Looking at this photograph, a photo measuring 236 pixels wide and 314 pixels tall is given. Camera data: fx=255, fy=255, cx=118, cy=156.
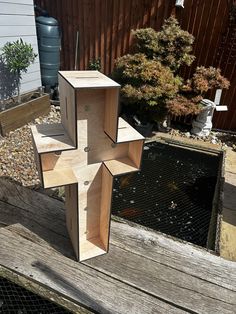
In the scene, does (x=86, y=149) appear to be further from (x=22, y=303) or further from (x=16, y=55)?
(x=16, y=55)

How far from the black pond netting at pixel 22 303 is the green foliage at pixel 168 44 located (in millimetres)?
3409

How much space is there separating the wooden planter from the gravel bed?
7 centimetres

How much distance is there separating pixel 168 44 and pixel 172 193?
2.26m

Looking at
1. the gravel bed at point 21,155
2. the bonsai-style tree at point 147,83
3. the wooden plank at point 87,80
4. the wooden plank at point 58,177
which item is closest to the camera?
the wooden plank at point 87,80

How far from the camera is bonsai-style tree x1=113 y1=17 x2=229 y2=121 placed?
3554 millimetres

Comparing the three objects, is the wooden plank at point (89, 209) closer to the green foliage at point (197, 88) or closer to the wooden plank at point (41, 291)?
the wooden plank at point (41, 291)

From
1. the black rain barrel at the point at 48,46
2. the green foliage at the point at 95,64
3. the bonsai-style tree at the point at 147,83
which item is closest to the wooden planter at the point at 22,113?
the black rain barrel at the point at 48,46

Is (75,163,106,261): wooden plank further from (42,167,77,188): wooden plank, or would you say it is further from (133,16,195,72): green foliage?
(133,16,195,72): green foliage

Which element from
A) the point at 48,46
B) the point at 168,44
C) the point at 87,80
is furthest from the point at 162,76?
the point at 87,80

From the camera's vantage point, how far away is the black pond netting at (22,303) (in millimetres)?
1342

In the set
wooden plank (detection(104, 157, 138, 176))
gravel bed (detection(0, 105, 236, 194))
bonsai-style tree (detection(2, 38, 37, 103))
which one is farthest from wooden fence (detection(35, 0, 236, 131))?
wooden plank (detection(104, 157, 138, 176))

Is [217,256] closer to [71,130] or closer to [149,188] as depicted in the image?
[71,130]

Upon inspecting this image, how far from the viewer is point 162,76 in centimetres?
354

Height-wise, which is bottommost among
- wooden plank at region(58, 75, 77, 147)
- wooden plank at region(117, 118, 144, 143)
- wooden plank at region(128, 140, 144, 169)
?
wooden plank at region(128, 140, 144, 169)
